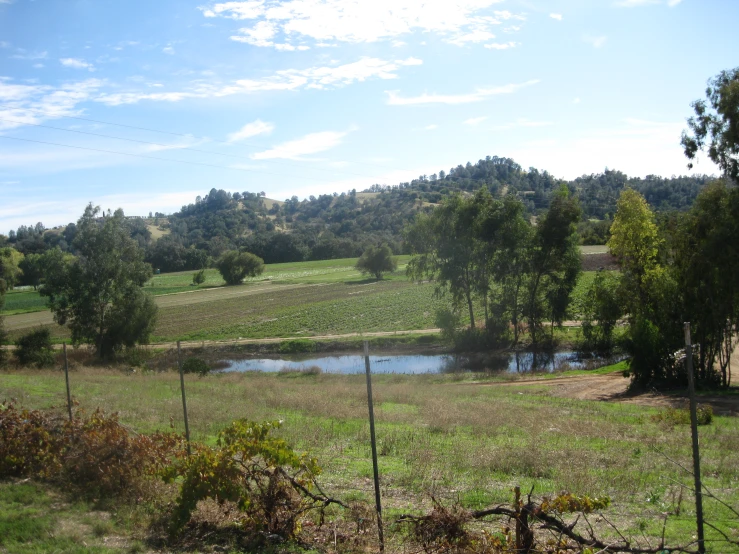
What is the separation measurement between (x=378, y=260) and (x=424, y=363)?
56.3 m

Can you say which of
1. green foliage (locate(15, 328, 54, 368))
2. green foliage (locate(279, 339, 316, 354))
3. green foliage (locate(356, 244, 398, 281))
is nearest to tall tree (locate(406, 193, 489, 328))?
green foliage (locate(279, 339, 316, 354))

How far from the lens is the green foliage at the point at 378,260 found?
322 ft

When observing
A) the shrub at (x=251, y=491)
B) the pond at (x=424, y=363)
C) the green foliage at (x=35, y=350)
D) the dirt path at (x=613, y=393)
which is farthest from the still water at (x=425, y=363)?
the shrub at (x=251, y=491)

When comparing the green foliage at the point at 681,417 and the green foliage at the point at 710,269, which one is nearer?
the green foliage at the point at 681,417

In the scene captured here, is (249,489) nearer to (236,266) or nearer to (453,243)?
(453,243)

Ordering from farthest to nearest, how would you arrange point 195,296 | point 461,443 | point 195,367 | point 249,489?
point 195,296, point 195,367, point 461,443, point 249,489

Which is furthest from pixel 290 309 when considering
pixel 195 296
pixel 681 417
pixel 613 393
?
pixel 681 417

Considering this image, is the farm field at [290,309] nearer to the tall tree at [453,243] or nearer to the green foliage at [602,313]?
the tall tree at [453,243]

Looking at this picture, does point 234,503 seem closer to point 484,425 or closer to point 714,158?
point 484,425

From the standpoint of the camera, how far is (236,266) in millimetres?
110250

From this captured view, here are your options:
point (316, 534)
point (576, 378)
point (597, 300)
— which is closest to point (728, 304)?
point (576, 378)

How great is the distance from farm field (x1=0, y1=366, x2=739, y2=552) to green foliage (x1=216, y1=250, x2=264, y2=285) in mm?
86555

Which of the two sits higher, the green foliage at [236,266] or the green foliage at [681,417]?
the green foliage at [236,266]

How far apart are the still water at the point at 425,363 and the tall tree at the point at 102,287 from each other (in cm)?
784
